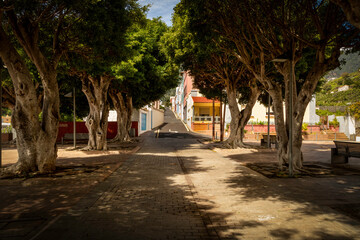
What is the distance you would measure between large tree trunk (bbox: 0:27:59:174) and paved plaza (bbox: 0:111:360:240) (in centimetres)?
248

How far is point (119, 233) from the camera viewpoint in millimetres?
3939

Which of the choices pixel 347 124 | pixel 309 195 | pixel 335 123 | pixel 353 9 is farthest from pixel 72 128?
pixel 347 124

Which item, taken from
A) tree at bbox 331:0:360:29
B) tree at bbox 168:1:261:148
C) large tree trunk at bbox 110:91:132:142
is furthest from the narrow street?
large tree trunk at bbox 110:91:132:142

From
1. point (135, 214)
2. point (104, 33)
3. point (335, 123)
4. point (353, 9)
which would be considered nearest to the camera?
point (353, 9)

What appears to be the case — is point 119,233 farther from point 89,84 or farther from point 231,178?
point 89,84

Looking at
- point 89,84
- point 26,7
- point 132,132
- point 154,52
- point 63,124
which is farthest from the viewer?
point 132,132

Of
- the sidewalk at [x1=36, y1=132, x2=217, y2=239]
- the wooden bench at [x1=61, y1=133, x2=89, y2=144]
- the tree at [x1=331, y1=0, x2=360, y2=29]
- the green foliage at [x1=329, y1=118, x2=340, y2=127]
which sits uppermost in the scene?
the tree at [x1=331, y1=0, x2=360, y2=29]

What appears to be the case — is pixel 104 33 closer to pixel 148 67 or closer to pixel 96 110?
pixel 96 110

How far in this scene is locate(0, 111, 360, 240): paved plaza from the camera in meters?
4.00

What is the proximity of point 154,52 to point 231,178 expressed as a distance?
1434cm

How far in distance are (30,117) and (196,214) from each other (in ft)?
21.3

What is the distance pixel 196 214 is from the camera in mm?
4848

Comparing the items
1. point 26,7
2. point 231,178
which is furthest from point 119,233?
Answer: point 26,7

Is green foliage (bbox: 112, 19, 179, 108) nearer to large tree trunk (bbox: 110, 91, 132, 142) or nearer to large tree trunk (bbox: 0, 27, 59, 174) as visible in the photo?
large tree trunk (bbox: 110, 91, 132, 142)
